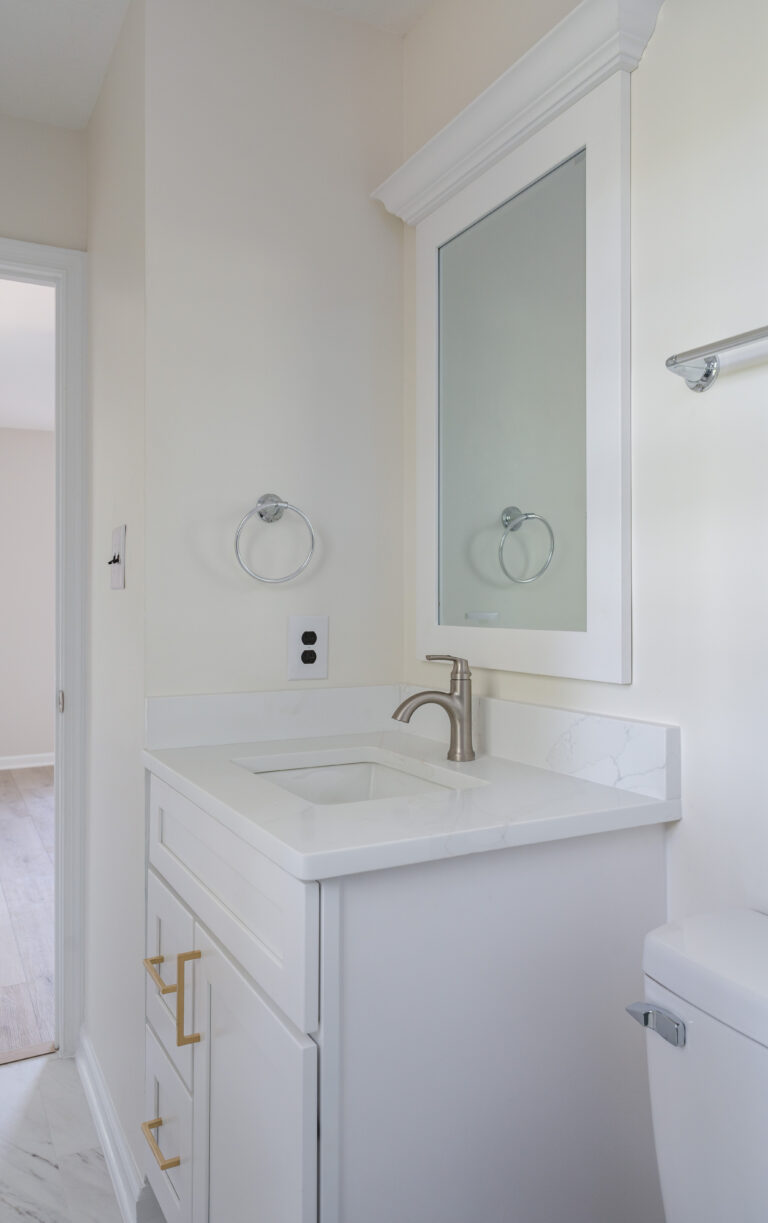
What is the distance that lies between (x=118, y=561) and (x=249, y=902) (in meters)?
0.94

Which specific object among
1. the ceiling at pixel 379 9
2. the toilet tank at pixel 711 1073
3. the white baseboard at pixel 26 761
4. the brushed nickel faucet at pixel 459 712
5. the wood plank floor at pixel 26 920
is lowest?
the wood plank floor at pixel 26 920

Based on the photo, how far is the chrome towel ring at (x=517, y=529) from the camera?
Result: 1398 mm

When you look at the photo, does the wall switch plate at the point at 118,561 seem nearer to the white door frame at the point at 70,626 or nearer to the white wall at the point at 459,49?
the white door frame at the point at 70,626

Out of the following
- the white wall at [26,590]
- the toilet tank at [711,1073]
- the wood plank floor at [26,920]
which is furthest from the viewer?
the white wall at [26,590]

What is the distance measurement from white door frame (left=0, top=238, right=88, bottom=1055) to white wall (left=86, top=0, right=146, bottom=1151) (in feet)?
0.22

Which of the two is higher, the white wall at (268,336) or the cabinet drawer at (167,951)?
the white wall at (268,336)

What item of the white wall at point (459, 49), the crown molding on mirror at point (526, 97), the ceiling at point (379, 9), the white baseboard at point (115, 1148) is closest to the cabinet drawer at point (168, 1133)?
the white baseboard at point (115, 1148)

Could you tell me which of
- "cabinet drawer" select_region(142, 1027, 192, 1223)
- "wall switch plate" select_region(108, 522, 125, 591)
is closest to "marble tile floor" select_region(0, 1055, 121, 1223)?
"cabinet drawer" select_region(142, 1027, 192, 1223)

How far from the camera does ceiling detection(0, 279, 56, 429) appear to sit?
3502mm

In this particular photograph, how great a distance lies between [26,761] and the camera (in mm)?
6316

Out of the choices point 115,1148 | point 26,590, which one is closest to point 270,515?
point 115,1148

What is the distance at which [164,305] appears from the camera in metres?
1.57

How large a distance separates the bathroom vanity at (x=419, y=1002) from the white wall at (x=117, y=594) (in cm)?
44

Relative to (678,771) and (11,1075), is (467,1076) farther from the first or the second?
(11,1075)
